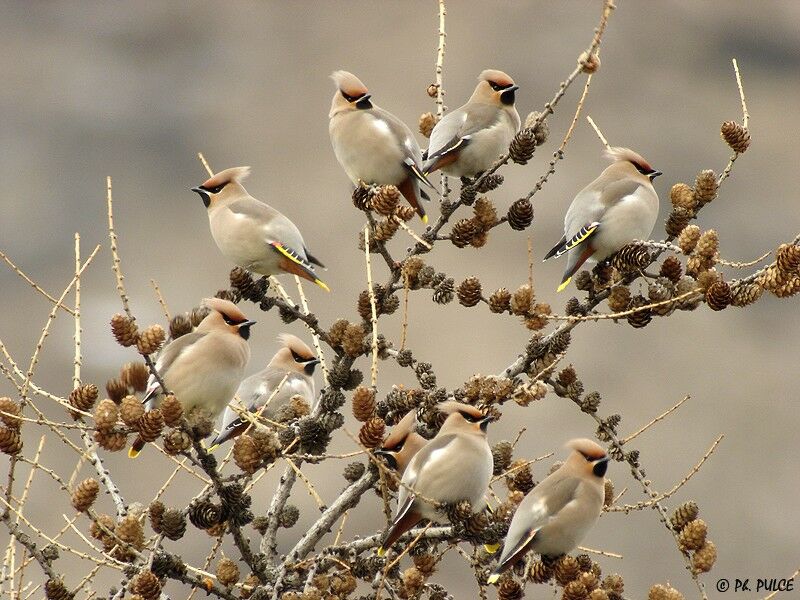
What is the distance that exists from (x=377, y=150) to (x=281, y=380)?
0.96m

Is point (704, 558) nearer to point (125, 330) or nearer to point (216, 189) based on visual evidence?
point (125, 330)

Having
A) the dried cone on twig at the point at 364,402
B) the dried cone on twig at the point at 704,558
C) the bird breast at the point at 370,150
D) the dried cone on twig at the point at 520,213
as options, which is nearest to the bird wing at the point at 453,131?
the bird breast at the point at 370,150

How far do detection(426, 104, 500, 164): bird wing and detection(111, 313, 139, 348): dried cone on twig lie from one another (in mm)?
1837

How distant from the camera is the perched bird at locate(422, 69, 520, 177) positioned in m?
5.00

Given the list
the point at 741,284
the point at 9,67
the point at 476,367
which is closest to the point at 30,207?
the point at 9,67

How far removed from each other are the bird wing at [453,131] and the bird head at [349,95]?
0.34 meters

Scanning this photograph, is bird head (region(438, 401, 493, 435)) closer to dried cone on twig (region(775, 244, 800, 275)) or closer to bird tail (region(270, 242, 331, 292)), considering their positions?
dried cone on twig (region(775, 244, 800, 275))

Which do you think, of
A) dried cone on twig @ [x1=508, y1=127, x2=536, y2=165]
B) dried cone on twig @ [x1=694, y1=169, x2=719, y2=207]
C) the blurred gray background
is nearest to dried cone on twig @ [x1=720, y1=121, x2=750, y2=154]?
dried cone on twig @ [x1=694, y1=169, x2=719, y2=207]

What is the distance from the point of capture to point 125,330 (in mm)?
3373

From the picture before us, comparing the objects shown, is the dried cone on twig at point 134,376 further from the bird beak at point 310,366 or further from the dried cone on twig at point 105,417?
the bird beak at point 310,366

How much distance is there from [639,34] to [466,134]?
18.7 metres

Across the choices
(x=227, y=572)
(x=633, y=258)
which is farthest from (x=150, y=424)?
(x=633, y=258)

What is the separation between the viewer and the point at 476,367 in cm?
1491

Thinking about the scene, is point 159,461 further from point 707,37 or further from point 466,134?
point 707,37
